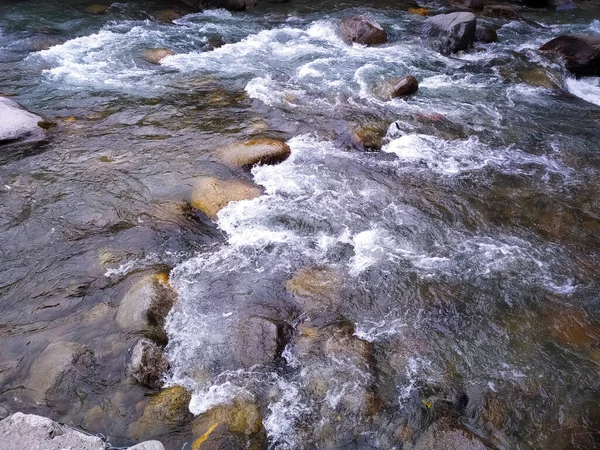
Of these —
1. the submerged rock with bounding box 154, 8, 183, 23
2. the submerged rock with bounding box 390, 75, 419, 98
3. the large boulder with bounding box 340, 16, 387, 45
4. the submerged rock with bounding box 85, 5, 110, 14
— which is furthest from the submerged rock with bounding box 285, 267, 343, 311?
the submerged rock with bounding box 85, 5, 110, 14

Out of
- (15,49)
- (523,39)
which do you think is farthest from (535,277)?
(15,49)

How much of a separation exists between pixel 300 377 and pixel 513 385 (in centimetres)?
215

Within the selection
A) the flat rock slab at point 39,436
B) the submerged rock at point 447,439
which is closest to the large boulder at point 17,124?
the flat rock slab at point 39,436

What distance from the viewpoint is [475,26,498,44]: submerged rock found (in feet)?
41.7

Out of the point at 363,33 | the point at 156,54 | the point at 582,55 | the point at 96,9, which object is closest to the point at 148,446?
the point at 156,54

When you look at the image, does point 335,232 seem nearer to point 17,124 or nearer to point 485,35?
point 17,124

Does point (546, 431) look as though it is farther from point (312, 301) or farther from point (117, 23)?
point (117, 23)

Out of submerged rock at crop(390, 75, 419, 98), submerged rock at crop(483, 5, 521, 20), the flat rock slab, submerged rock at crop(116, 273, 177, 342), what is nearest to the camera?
the flat rock slab

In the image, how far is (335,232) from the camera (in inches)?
251

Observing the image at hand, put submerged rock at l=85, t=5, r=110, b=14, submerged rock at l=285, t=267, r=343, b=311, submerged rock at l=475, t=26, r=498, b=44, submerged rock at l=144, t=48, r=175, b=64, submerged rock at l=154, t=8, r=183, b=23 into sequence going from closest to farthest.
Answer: submerged rock at l=285, t=267, r=343, b=311, submerged rock at l=144, t=48, r=175, b=64, submerged rock at l=475, t=26, r=498, b=44, submerged rock at l=154, t=8, r=183, b=23, submerged rock at l=85, t=5, r=110, b=14

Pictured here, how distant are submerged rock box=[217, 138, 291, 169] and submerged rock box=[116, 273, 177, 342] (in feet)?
9.13

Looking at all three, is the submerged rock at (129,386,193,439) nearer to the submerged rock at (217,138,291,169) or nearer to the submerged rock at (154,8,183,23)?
the submerged rock at (217,138,291,169)

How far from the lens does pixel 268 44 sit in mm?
12164

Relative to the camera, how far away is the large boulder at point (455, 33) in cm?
1189
